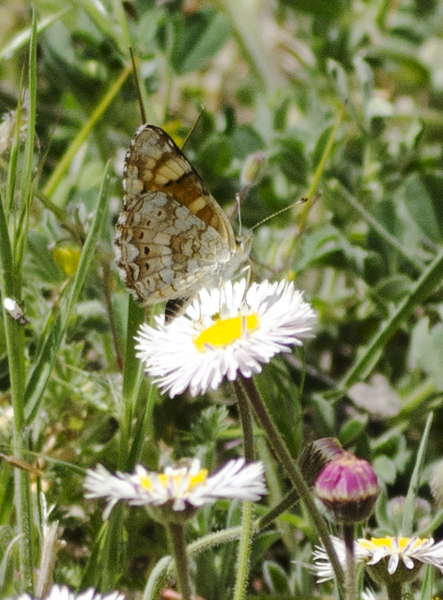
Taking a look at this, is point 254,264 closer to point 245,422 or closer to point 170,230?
point 170,230

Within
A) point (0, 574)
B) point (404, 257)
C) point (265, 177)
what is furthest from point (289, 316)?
point (265, 177)

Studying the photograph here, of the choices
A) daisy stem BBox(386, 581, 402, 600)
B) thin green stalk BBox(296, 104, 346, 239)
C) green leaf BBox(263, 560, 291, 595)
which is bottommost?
daisy stem BBox(386, 581, 402, 600)

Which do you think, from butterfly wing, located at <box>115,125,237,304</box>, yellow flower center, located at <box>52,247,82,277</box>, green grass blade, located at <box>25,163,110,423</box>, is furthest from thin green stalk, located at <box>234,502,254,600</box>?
yellow flower center, located at <box>52,247,82,277</box>

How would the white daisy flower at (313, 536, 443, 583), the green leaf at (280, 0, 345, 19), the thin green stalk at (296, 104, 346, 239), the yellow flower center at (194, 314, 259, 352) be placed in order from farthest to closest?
the green leaf at (280, 0, 345, 19) → the thin green stalk at (296, 104, 346, 239) → the yellow flower center at (194, 314, 259, 352) → the white daisy flower at (313, 536, 443, 583)

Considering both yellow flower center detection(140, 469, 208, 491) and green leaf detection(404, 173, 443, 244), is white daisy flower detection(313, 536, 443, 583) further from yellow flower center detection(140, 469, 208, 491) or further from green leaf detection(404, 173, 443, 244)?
green leaf detection(404, 173, 443, 244)

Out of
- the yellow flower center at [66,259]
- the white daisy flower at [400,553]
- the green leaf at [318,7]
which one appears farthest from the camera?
the green leaf at [318,7]

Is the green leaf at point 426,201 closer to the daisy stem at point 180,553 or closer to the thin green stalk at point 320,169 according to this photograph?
the thin green stalk at point 320,169

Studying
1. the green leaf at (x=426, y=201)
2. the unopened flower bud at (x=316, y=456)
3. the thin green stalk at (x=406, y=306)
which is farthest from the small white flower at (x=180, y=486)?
the green leaf at (x=426, y=201)

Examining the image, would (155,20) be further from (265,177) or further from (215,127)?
(265,177)

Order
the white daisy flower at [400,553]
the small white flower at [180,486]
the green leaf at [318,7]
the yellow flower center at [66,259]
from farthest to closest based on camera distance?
the green leaf at [318,7] → the yellow flower center at [66,259] → the white daisy flower at [400,553] → the small white flower at [180,486]
